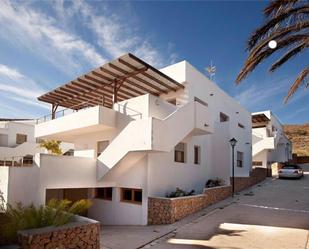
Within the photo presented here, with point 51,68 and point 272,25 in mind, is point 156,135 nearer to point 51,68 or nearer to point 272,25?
point 272,25

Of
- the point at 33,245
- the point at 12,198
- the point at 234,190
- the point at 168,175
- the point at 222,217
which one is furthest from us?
the point at 234,190

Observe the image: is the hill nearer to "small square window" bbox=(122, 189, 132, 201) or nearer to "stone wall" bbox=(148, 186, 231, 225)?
"stone wall" bbox=(148, 186, 231, 225)

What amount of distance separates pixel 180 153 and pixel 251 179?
982 centimetres

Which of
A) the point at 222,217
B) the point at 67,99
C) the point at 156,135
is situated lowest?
the point at 222,217

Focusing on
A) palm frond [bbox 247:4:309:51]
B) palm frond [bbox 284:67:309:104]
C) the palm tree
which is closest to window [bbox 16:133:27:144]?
the palm tree

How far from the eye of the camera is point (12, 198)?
10.8 metres

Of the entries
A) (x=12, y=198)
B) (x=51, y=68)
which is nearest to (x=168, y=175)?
(x=12, y=198)

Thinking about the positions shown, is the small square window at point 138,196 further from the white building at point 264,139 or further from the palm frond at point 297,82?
the white building at point 264,139

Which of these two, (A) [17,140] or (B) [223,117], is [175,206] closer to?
(B) [223,117]

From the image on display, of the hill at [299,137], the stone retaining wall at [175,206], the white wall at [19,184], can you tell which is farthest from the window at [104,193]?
the hill at [299,137]

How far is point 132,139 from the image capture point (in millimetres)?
12164

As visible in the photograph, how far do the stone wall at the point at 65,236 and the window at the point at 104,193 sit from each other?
6048mm

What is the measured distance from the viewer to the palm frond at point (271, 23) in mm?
8171

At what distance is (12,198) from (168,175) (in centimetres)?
758
